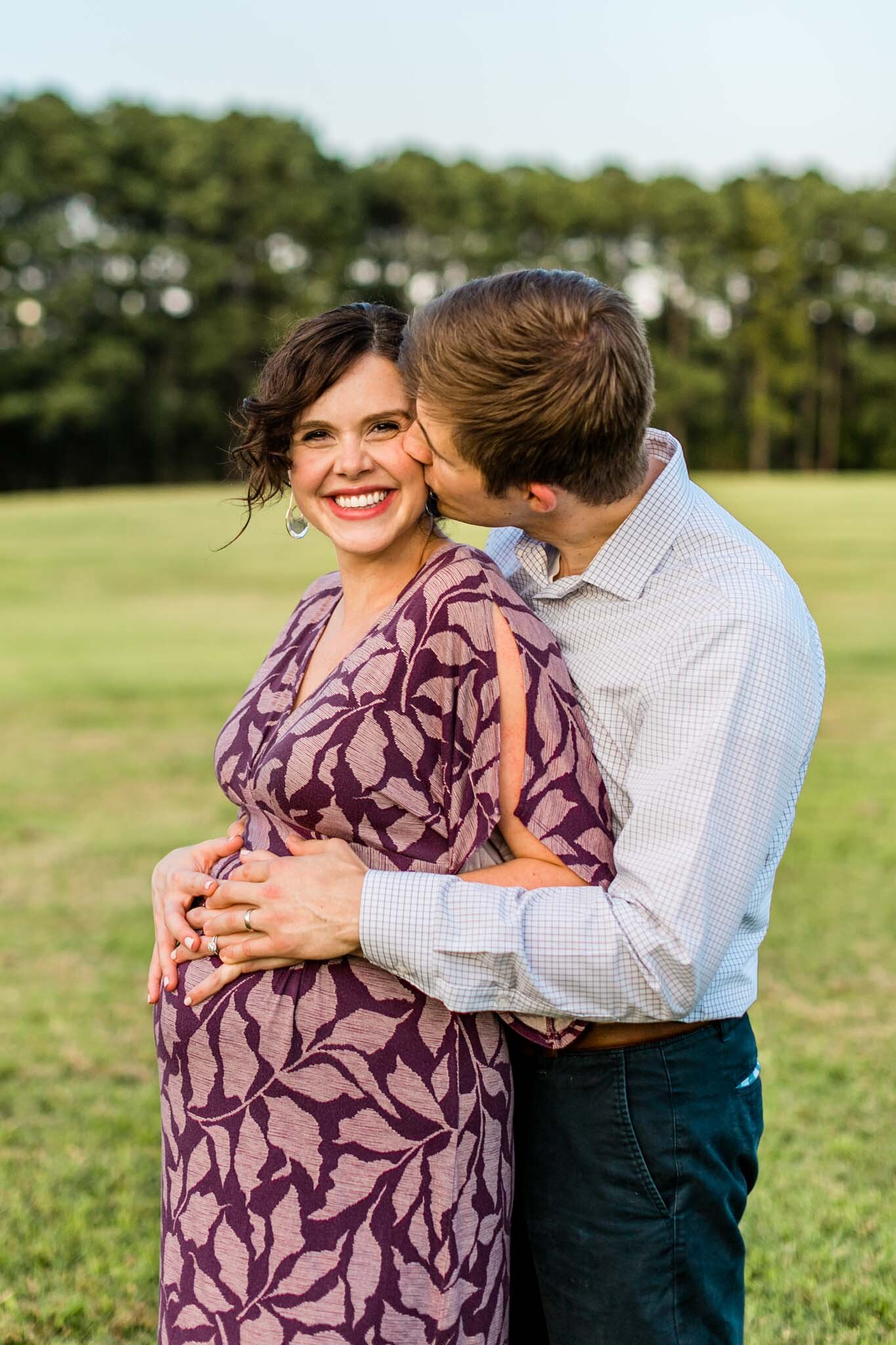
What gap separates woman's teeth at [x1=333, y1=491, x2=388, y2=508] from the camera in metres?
2.28

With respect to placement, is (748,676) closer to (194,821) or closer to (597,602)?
(597,602)

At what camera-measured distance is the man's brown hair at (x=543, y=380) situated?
74.1 inches

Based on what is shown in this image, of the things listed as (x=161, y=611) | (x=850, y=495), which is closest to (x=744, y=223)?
(x=850, y=495)

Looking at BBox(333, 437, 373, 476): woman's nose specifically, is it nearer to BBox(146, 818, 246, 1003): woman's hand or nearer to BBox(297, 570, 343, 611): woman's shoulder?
BBox(297, 570, 343, 611): woman's shoulder

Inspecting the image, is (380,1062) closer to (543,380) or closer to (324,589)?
(324,589)

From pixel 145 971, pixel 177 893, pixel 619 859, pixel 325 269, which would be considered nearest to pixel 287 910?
pixel 177 893

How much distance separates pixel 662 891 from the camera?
73.7 inches

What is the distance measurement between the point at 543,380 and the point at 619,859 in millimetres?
730

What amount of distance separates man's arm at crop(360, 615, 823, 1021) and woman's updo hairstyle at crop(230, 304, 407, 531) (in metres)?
0.80

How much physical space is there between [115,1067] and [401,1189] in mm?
3698

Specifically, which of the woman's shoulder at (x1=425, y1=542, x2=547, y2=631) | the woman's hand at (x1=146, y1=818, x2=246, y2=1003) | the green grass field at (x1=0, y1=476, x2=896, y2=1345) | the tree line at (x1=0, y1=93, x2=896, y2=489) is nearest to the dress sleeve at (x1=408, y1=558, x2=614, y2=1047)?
the woman's shoulder at (x1=425, y1=542, x2=547, y2=631)

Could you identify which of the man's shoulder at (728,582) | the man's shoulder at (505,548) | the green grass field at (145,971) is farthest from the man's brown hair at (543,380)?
the green grass field at (145,971)

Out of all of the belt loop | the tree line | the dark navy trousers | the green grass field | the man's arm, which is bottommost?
the green grass field

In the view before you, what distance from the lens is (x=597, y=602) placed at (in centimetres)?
213
